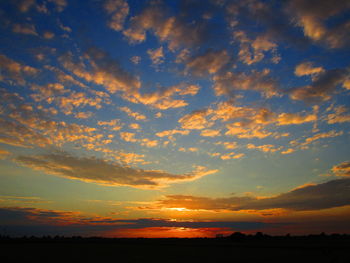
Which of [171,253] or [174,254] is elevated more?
[171,253]

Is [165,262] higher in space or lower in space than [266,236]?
lower

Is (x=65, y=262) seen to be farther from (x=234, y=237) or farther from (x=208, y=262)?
(x=234, y=237)

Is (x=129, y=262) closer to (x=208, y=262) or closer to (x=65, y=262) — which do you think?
(x=65, y=262)

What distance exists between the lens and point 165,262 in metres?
35.9

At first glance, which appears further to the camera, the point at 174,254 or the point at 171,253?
the point at 171,253

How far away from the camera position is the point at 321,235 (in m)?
173

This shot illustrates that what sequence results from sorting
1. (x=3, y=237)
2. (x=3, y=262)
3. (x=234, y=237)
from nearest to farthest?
(x=3, y=262) < (x=3, y=237) < (x=234, y=237)

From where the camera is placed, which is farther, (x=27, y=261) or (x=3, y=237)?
(x=3, y=237)

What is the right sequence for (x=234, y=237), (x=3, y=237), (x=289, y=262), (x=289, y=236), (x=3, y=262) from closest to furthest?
(x=3, y=262)
(x=289, y=262)
(x=3, y=237)
(x=234, y=237)
(x=289, y=236)

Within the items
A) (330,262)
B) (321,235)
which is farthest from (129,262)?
(321,235)

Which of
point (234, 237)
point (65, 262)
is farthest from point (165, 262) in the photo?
point (234, 237)

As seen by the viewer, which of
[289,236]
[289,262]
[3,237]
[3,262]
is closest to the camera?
[3,262]

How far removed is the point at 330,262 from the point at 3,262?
146 feet

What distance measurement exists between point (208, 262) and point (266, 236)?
5551 inches
